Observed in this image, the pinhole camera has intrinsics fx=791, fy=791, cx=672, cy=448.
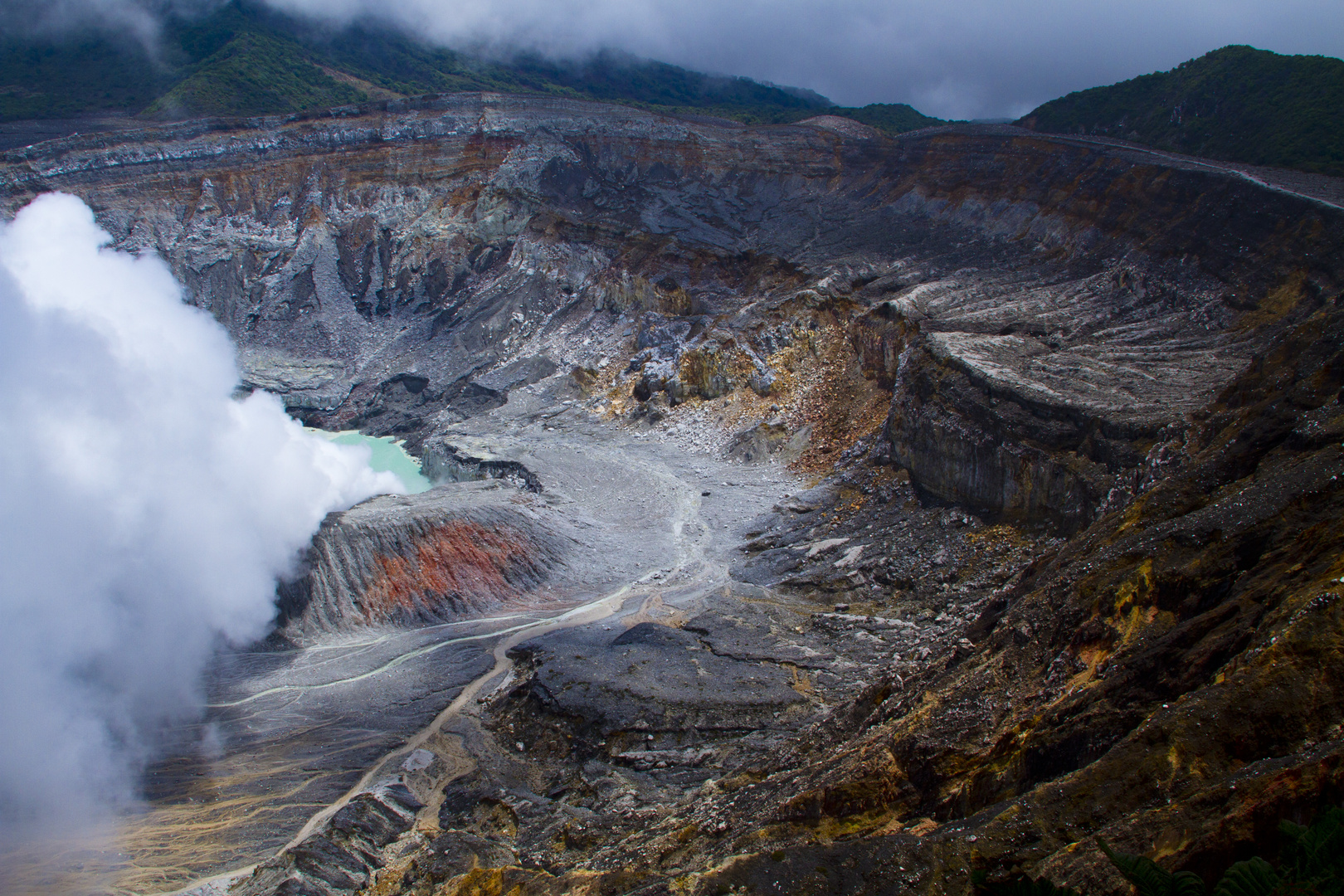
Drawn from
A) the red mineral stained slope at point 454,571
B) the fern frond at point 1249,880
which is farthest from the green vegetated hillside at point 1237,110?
the fern frond at point 1249,880

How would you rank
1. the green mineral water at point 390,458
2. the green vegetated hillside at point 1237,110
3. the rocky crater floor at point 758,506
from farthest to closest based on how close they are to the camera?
the green mineral water at point 390,458, the green vegetated hillside at point 1237,110, the rocky crater floor at point 758,506

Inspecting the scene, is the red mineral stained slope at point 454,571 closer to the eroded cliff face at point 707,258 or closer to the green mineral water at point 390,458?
the green mineral water at point 390,458

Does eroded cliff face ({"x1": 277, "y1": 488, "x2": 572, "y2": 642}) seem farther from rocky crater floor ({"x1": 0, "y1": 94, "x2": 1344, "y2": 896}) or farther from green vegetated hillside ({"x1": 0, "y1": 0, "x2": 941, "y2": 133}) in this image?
green vegetated hillside ({"x1": 0, "y1": 0, "x2": 941, "y2": 133})

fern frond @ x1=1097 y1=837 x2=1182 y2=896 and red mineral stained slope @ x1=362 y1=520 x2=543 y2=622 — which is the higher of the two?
fern frond @ x1=1097 y1=837 x2=1182 y2=896

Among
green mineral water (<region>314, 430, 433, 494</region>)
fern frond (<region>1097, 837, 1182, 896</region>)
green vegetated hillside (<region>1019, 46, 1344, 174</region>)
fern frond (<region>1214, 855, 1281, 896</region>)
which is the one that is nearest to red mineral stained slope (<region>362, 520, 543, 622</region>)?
green mineral water (<region>314, 430, 433, 494</region>)

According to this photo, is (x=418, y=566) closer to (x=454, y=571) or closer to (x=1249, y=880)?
(x=454, y=571)

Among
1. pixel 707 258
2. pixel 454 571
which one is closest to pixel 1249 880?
pixel 454 571
